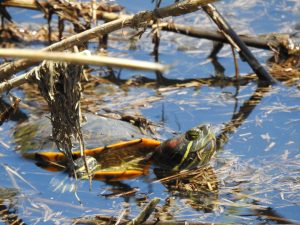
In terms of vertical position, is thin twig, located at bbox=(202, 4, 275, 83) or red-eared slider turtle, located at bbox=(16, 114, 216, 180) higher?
thin twig, located at bbox=(202, 4, 275, 83)

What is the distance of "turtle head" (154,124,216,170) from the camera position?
4191mm

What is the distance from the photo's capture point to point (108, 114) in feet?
15.8

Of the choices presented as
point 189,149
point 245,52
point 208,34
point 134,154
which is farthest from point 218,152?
point 208,34

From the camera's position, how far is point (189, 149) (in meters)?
4.23

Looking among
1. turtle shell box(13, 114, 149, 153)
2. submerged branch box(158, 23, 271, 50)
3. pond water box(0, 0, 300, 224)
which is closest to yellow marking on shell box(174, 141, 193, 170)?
pond water box(0, 0, 300, 224)

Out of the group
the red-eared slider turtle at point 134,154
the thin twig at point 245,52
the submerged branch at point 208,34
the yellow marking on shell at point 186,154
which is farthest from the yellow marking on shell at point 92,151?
the submerged branch at point 208,34

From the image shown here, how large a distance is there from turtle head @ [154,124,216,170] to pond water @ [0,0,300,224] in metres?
0.09

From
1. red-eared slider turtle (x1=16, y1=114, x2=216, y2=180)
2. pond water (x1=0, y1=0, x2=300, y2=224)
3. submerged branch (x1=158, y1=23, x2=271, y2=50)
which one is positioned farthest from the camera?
submerged branch (x1=158, y1=23, x2=271, y2=50)

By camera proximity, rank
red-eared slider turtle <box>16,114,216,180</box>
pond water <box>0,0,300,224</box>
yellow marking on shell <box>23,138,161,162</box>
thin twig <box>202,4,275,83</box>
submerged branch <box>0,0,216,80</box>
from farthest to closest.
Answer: thin twig <box>202,4,275,83</box>
yellow marking on shell <box>23,138,161,162</box>
red-eared slider turtle <box>16,114,216,180</box>
pond water <box>0,0,300,224</box>
submerged branch <box>0,0,216,80</box>

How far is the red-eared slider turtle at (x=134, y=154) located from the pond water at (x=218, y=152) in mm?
84

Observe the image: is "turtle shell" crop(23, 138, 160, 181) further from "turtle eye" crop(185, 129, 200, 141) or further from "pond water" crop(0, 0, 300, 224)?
"turtle eye" crop(185, 129, 200, 141)

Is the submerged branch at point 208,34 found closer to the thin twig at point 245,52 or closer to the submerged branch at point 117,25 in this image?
the thin twig at point 245,52

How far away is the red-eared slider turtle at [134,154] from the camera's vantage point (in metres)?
4.18

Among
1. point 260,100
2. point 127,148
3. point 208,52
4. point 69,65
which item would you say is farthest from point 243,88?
point 69,65
